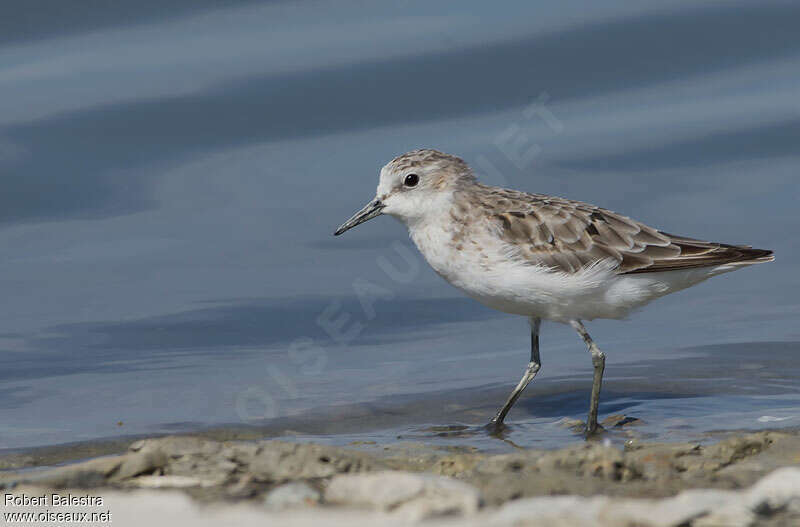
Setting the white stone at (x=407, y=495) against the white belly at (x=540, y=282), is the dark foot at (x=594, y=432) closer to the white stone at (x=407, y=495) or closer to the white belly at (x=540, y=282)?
the white belly at (x=540, y=282)

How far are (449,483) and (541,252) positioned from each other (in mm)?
3510

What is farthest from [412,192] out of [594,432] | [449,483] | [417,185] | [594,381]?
[449,483]

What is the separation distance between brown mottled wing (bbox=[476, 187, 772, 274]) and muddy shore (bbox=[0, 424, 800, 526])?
1.74 m

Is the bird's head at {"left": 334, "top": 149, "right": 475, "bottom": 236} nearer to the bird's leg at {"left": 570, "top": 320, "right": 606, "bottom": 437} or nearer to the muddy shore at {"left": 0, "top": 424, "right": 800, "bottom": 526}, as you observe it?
the bird's leg at {"left": 570, "top": 320, "right": 606, "bottom": 437}

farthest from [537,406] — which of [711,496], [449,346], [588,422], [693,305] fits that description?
[711,496]

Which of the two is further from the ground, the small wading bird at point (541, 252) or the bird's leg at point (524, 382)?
the small wading bird at point (541, 252)

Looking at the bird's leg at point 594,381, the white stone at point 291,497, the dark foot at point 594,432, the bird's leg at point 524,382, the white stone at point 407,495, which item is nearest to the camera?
the white stone at point 407,495

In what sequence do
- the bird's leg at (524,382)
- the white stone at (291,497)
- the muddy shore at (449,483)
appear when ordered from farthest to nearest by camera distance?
the bird's leg at (524,382)
the white stone at (291,497)
the muddy shore at (449,483)

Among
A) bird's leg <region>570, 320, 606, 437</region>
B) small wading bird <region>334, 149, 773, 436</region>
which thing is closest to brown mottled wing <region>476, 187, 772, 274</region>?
small wading bird <region>334, 149, 773, 436</region>

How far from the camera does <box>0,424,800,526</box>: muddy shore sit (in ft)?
16.3

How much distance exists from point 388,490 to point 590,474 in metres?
1.32

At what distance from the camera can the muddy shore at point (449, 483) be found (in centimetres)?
496

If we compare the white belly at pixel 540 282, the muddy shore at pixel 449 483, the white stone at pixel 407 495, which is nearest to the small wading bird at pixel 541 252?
the white belly at pixel 540 282

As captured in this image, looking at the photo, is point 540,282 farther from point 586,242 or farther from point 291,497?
point 291,497
